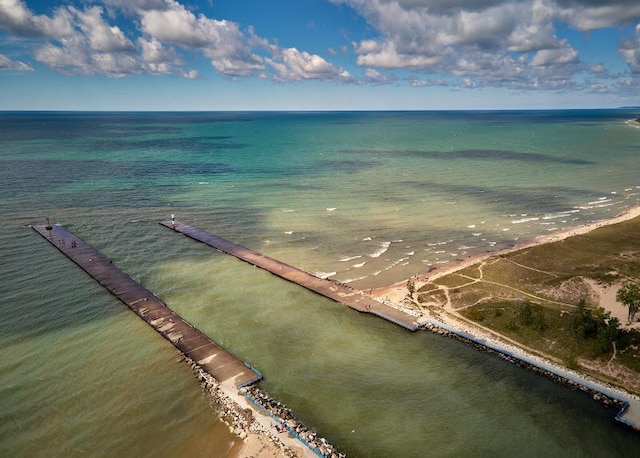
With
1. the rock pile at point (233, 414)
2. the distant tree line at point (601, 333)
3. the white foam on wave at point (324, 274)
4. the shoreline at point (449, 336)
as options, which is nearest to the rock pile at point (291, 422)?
the shoreline at point (449, 336)

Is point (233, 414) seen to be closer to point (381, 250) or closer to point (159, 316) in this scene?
point (159, 316)

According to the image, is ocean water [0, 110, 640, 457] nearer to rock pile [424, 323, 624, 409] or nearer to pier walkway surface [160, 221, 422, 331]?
rock pile [424, 323, 624, 409]

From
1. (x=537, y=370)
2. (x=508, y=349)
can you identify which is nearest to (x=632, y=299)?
(x=537, y=370)

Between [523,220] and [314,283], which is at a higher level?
[523,220]

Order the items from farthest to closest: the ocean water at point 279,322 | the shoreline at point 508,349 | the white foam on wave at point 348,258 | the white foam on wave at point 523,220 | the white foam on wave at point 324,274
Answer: the white foam on wave at point 523,220, the white foam on wave at point 348,258, the white foam on wave at point 324,274, the shoreline at point 508,349, the ocean water at point 279,322

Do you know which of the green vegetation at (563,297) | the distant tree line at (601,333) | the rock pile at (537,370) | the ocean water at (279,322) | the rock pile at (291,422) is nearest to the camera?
the rock pile at (291,422)

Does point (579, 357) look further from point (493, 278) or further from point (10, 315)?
point (10, 315)

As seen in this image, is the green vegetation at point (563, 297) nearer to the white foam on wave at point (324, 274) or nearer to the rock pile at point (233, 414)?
the white foam on wave at point (324, 274)
